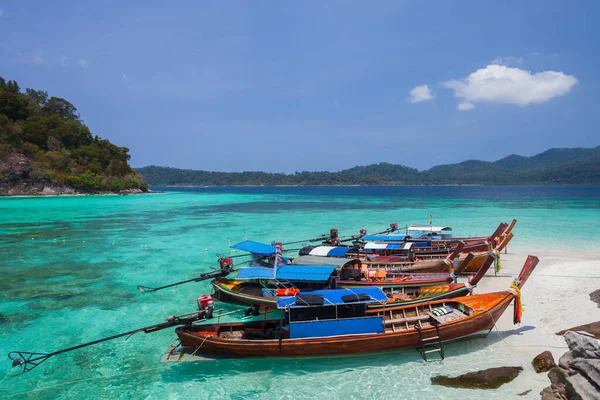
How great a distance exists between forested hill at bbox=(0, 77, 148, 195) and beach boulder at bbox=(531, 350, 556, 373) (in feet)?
371

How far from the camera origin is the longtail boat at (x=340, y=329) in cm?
1107

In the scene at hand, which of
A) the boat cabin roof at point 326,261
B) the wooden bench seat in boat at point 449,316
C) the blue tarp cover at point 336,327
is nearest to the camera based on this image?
the blue tarp cover at point 336,327

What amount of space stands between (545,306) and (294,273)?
11.2m

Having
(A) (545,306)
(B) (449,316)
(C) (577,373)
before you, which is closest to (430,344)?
(B) (449,316)

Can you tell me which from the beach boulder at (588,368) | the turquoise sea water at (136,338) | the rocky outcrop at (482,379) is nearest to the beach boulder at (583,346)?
the beach boulder at (588,368)

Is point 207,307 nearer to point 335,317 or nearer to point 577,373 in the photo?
point 335,317

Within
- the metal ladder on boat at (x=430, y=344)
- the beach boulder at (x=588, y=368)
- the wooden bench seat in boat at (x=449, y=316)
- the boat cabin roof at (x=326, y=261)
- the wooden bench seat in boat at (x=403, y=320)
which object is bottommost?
the metal ladder on boat at (x=430, y=344)

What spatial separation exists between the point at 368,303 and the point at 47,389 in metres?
10.6

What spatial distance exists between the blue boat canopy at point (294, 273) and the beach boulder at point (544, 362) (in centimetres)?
738

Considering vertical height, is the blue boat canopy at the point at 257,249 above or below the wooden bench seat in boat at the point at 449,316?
above

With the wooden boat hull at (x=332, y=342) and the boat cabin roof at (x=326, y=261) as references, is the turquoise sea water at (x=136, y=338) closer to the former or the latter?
the wooden boat hull at (x=332, y=342)

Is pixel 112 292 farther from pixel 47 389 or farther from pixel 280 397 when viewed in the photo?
pixel 280 397

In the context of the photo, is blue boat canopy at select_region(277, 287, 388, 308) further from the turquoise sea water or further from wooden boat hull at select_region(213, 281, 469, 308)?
the turquoise sea water

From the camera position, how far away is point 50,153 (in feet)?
312
